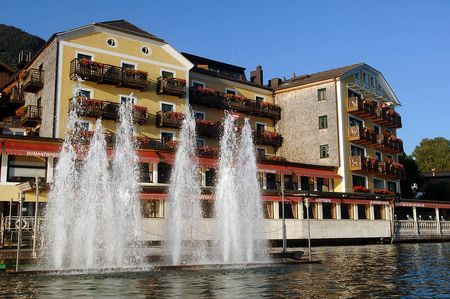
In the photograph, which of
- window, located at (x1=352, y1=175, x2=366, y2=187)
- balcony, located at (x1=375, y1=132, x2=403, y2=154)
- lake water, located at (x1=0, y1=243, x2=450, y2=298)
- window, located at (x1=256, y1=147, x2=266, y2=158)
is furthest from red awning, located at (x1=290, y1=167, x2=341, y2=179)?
lake water, located at (x1=0, y1=243, x2=450, y2=298)

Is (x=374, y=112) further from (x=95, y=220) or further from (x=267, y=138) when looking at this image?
(x=95, y=220)

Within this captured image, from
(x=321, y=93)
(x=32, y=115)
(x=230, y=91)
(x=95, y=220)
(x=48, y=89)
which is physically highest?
(x=321, y=93)

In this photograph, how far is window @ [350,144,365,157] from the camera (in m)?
55.0

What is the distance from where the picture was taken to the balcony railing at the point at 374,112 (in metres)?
54.6

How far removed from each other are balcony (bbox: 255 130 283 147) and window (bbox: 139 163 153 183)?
14668mm

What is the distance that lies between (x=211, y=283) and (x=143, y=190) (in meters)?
21.2

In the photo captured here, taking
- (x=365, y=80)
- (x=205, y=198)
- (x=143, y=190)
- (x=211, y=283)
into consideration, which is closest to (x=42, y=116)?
(x=143, y=190)

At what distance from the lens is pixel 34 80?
4303 cm

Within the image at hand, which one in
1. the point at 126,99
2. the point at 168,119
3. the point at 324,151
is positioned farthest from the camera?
the point at 324,151

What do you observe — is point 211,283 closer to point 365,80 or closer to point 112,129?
point 112,129

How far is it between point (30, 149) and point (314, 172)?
85.8 ft

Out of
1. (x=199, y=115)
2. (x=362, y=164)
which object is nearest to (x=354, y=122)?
(x=362, y=164)

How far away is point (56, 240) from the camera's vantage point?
22.4 meters

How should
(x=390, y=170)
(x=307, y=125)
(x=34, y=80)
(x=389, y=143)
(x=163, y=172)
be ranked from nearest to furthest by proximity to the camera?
1. (x=163, y=172)
2. (x=34, y=80)
3. (x=307, y=125)
4. (x=390, y=170)
5. (x=389, y=143)
